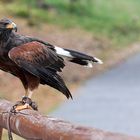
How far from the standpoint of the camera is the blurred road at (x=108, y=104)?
12.5 meters

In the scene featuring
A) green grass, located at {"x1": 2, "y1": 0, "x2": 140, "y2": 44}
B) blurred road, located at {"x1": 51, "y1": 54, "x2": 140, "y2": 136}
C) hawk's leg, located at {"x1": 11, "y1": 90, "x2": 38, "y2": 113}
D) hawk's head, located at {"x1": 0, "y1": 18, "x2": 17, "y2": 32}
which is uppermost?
green grass, located at {"x1": 2, "y1": 0, "x2": 140, "y2": 44}

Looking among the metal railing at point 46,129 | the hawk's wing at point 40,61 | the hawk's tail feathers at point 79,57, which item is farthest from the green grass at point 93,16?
the metal railing at point 46,129

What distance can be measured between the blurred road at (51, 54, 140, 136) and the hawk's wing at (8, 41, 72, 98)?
646 centimetres

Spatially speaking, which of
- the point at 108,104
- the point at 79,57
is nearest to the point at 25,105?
the point at 79,57

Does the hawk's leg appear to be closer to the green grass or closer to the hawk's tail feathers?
the hawk's tail feathers

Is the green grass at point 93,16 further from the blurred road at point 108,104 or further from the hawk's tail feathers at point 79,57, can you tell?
the hawk's tail feathers at point 79,57

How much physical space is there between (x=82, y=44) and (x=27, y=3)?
33.4ft

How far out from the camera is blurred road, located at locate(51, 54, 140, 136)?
12477mm

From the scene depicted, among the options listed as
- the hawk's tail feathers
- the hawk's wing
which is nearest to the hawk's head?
the hawk's wing

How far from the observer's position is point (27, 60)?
4883mm

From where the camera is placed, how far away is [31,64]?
15.9ft

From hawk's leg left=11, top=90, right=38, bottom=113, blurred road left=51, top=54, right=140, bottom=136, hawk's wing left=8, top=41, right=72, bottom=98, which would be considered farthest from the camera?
blurred road left=51, top=54, right=140, bottom=136

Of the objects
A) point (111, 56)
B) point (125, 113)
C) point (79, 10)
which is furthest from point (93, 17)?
point (125, 113)

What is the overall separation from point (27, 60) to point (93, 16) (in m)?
27.5
